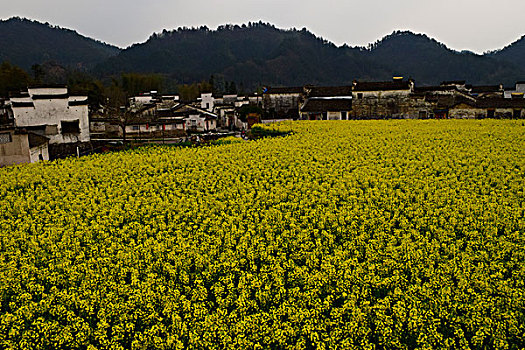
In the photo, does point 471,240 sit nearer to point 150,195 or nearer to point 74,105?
point 150,195

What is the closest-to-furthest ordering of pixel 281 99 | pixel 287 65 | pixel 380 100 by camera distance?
pixel 380 100 → pixel 281 99 → pixel 287 65

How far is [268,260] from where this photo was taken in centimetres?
798

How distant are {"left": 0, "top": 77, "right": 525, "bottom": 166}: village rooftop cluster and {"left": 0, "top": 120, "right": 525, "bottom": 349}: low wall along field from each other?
15143mm

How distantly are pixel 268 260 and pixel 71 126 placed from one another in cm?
3363

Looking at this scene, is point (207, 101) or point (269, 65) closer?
point (207, 101)

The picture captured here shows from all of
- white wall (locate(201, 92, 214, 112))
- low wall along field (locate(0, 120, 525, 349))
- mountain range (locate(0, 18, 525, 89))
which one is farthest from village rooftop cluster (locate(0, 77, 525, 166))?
mountain range (locate(0, 18, 525, 89))

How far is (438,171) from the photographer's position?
1547 centimetres

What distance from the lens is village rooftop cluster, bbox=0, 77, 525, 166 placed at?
3375 centimetres

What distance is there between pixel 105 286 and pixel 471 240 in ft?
24.1

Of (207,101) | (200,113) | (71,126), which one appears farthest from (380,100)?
(71,126)

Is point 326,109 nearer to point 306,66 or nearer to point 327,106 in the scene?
point 327,106

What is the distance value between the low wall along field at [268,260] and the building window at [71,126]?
21780mm

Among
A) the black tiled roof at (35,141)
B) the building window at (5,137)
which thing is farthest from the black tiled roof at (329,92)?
the building window at (5,137)

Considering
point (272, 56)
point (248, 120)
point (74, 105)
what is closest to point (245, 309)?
point (74, 105)
